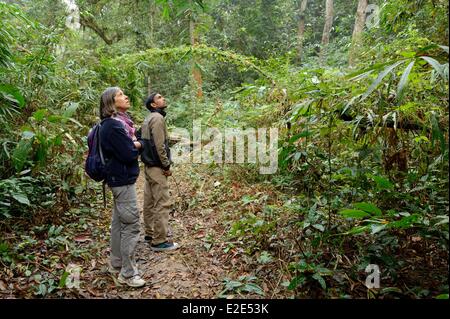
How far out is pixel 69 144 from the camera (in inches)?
224

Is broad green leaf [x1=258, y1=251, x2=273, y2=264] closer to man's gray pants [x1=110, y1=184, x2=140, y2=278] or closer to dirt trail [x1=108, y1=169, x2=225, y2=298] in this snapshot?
dirt trail [x1=108, y1=169, x2=225, y2=298]

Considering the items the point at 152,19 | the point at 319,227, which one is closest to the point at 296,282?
the point at 319,227

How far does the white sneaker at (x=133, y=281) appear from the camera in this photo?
3505mm

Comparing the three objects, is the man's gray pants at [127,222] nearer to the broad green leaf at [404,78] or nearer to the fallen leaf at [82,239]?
the fallen leaf at [82,239]

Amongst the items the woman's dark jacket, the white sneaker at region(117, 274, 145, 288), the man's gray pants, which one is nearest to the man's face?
the woman's dark jacket

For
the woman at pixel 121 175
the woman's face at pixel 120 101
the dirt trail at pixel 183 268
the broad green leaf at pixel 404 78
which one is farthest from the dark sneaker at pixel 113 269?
the broad green leaf at pixel 404 78

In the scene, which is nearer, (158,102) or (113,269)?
(113,269)

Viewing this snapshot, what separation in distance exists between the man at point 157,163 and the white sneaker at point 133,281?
85 centimetres

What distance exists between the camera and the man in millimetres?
4293

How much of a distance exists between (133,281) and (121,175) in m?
1.17

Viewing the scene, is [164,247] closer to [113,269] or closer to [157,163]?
[113,269]

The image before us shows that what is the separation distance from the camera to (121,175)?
344 centimetres

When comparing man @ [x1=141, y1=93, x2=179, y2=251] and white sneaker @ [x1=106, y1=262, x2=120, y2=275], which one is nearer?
white sneaker @ [x1=106, y1=262, x2=120, y2=275]
